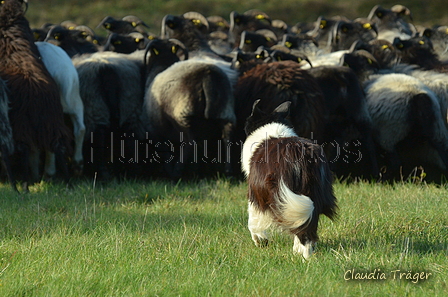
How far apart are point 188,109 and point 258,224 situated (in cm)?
314

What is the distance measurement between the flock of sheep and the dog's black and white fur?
2.97 meters

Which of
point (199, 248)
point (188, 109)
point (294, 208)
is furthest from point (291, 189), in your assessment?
point (188, 109)

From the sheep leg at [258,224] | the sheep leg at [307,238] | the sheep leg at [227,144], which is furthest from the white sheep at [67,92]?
the sheep leg at [307,238]

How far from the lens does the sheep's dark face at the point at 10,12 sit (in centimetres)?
712

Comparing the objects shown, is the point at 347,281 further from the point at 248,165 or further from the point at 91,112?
the point at 91,112

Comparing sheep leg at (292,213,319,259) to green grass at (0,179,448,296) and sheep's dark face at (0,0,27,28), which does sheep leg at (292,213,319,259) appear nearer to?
green grass at (0,179,448,296)

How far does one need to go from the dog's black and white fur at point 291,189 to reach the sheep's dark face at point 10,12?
433 centimetres

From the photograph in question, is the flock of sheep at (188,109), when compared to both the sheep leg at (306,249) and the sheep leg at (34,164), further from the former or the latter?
the sheep leg at (306,249)

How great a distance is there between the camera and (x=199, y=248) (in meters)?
4.17

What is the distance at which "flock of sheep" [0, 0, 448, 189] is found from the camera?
6750mm

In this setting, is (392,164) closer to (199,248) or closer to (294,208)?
(199,248)

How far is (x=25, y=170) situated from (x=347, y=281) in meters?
4.25

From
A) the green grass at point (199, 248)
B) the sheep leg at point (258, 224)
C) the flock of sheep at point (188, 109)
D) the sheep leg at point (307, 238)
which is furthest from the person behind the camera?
the flock of sheep at point (188, 109)

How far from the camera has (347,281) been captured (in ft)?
11.3
